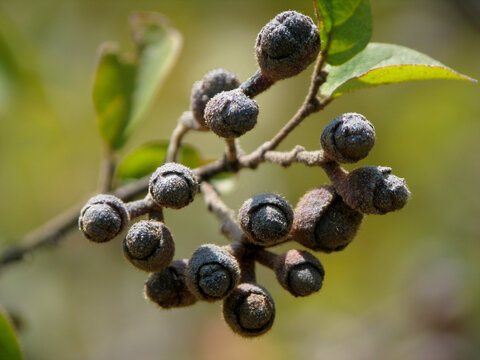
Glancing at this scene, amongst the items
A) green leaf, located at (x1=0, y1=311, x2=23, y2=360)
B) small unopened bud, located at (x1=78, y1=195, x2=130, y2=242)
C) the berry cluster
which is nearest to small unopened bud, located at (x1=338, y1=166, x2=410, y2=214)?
the berry cluster

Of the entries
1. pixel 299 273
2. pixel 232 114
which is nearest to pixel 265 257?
pixel 299 273

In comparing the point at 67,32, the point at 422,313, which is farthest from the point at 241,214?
the point at 67,32

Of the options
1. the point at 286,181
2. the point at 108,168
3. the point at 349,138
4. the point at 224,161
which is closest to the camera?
the point at 349,138

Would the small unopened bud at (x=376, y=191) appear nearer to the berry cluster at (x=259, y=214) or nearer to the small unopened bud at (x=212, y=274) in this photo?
the berry cluster at (x=259, y=214)

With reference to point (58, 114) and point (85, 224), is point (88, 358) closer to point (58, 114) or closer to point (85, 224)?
point (58, 114)

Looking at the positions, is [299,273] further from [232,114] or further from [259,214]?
[232,114]
